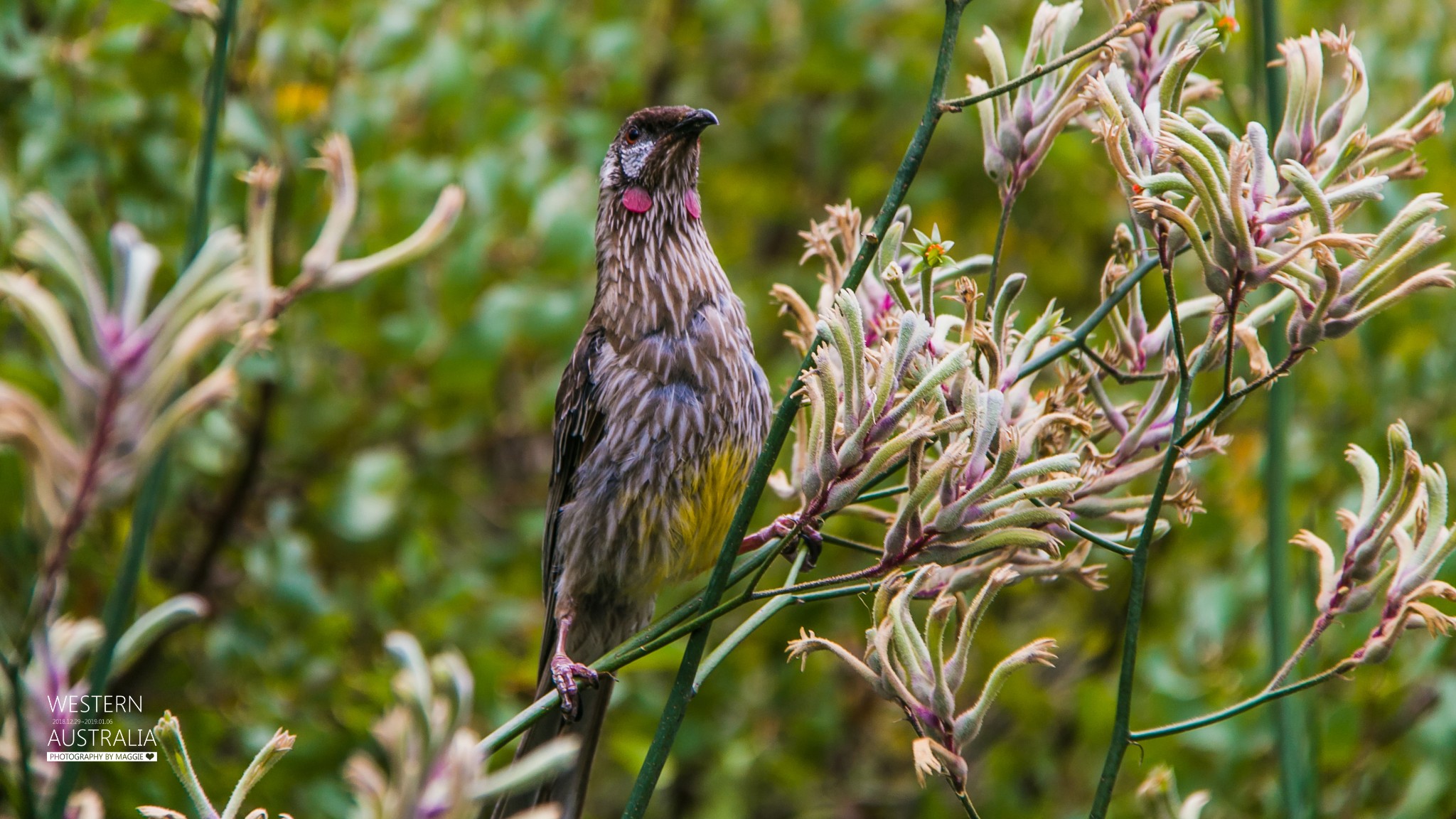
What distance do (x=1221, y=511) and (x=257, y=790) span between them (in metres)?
2.71

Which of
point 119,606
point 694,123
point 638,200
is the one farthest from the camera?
point 638,200

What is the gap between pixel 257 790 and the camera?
3.01 metres

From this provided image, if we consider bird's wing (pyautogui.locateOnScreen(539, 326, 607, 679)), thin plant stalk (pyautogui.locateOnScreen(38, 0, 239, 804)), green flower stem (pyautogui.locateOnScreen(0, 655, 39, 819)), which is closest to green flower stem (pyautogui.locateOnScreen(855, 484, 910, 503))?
thin plant stalk (pyautogui.locateOnScreen(38, 0, 239, 804))

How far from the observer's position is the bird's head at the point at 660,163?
10.9 feet

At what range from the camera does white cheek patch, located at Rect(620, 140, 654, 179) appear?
3.38m

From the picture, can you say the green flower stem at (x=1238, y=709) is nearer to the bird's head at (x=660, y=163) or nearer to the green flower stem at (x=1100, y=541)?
the green flower stem at (x=1100, y=541)

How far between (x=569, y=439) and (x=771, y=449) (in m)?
1.76

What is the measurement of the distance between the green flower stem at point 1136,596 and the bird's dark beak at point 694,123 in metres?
1.80

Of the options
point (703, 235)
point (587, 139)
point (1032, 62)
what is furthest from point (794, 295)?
point (587, 139)

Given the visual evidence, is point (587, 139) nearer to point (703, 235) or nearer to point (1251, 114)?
point (703, 235)

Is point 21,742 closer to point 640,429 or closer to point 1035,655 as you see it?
point 1035,655

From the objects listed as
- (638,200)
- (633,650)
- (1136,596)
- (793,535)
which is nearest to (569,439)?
(638,200)

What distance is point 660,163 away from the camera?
11.0ft

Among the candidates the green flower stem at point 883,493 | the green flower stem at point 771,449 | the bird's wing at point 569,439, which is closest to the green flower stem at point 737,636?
the green flower stem at point 771,449
